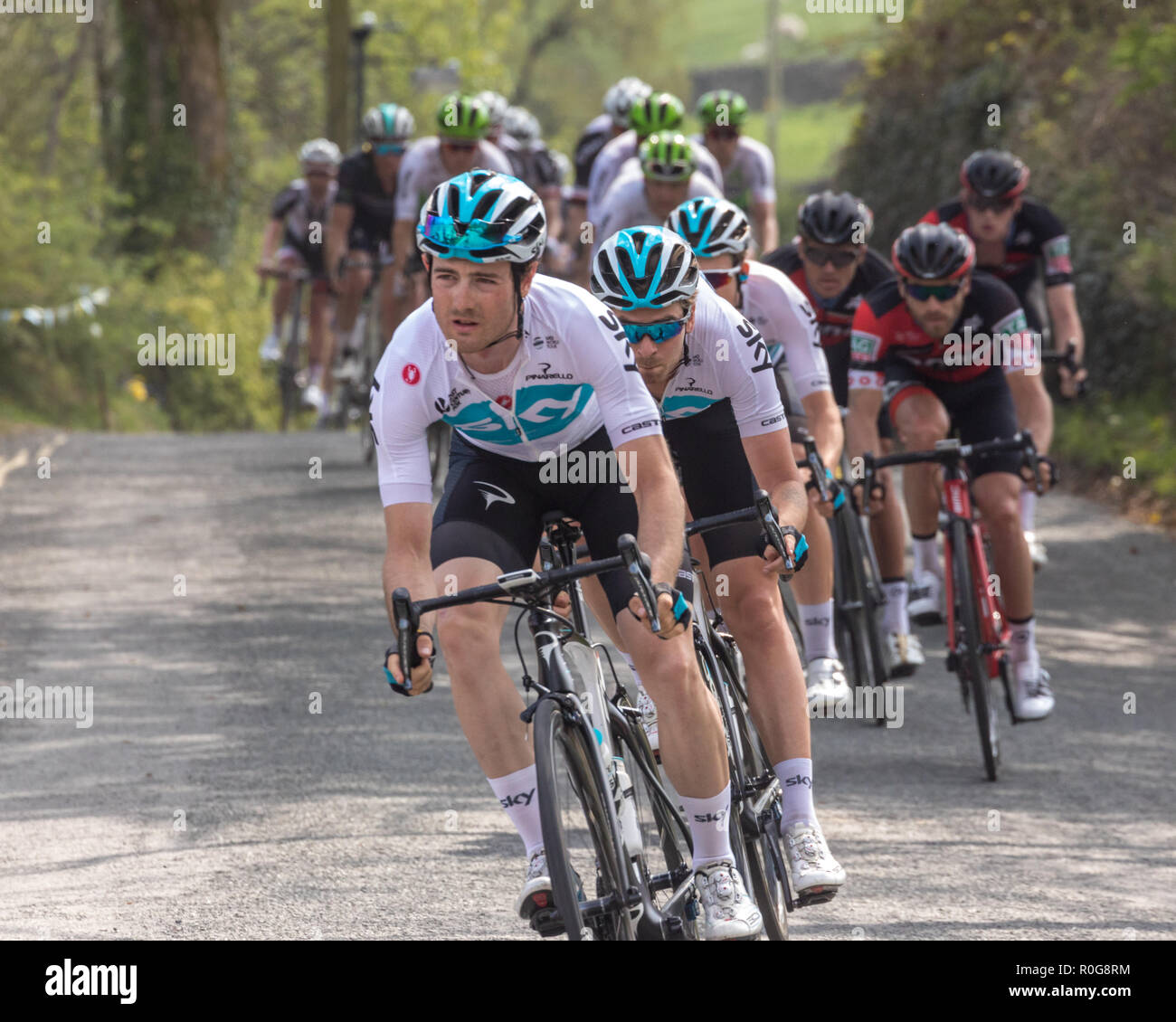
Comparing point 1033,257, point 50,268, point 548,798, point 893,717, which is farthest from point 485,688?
point 50,268

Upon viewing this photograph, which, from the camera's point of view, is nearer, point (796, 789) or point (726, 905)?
point (726, 905)

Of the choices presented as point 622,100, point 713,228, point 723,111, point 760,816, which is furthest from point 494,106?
point 760,816

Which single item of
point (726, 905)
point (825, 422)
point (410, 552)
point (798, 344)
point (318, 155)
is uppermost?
point (318, 155)

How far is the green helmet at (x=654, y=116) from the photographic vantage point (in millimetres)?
10938

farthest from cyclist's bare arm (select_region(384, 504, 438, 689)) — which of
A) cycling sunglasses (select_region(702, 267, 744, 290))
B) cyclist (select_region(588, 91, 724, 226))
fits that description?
cyclist (select_region(588, 91, 724, 226))

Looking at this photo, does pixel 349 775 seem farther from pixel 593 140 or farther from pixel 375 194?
pixel 375 194

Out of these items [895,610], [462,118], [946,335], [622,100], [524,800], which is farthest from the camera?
[622,100]

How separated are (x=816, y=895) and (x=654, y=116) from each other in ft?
21.7

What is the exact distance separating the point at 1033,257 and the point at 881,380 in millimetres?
1886

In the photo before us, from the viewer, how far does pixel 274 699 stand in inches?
337

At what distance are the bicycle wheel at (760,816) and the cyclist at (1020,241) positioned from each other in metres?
3.83

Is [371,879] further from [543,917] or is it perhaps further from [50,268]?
[50,268]

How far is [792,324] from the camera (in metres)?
6.96
